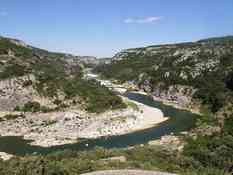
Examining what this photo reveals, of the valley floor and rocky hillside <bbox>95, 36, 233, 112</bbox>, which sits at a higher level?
rocky hillside <bbox>95, 36, 233, 112</bbox>

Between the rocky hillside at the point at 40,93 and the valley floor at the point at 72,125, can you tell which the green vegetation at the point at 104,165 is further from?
the rocky hillside at the point at 40,93

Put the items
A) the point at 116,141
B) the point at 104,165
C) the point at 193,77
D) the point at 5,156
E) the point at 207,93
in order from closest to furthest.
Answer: the point at 104,165 < the point at 5,156 < the point at 116,141 < the point at 207,93 < the point at 193,77

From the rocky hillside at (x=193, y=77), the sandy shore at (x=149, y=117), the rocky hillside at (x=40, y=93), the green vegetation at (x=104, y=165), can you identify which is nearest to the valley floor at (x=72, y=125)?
the sandy shore at (x=149, y=117)

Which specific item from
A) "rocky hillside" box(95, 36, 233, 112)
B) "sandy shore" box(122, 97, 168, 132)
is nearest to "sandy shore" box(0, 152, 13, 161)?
"sandy shore" box(122, 97, 168, 132)

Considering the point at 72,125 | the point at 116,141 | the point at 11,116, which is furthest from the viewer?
the point at 11,116

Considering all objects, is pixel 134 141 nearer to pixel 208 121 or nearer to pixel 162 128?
pixel 162 128

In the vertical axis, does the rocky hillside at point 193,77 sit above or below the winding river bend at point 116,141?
above

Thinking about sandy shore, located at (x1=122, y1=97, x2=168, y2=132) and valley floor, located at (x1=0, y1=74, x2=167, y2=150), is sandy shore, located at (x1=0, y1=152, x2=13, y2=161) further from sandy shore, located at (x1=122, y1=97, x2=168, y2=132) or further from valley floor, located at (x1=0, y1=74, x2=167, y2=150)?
sandy shore, located at (x1=122, y1=97, x2=168, y2=132)

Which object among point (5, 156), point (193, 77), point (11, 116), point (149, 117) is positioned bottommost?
point (5, 156)

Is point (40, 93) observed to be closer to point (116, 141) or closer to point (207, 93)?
point (116, 141)

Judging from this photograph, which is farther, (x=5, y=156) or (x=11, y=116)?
(x=11, y=116)

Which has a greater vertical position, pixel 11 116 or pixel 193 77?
Answer: pixel 193 77

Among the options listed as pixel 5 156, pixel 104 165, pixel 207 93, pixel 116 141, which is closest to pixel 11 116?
pixel 5 156

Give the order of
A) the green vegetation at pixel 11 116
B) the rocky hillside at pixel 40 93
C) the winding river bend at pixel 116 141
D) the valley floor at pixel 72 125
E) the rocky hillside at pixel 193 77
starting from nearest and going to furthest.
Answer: the winding river bend at pixel 116 141 < the valley floor at pixel 72 125 < the green vegetation at pixel 11 116 < the rocky hillside at pixel 40 93 < the rocky hillside at pixel 193 77
